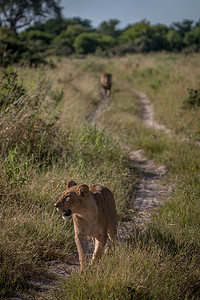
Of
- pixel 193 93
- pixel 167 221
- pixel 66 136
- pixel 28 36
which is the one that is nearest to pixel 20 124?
pixel 66 136

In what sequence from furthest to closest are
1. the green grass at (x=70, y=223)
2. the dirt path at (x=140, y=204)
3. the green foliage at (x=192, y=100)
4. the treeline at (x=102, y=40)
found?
the treeline at (x=102, y=40) → the green foliage at (x=192, y=100) → the dirt path at (x=140, y=204) → the green grass at (x=70, y=223)

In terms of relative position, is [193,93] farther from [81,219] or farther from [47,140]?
[81,219]

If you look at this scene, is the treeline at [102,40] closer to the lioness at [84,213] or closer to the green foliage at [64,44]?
the green foliage at [64,44]

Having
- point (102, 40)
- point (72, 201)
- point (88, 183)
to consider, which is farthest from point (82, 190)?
point (102, 40)

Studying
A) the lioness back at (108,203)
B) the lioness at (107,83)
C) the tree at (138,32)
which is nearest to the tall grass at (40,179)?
the lioness back at (108,203)

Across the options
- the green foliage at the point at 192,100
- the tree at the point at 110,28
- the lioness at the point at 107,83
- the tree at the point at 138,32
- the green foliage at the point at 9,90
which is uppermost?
the tree at the point at 110,28

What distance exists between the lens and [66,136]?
666 centimetres

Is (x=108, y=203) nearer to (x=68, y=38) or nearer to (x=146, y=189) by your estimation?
(x=146, y=189)

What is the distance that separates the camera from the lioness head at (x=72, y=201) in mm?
3002

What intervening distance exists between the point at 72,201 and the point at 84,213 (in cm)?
17

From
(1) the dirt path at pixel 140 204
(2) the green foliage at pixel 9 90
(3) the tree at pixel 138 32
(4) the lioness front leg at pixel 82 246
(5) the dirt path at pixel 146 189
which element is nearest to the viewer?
(4) the lioness front leg at pixel 82 246

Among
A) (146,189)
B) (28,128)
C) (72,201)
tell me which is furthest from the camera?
(146,189)

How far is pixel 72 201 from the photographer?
3.02 metres

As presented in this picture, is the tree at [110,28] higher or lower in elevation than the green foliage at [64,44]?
higher
